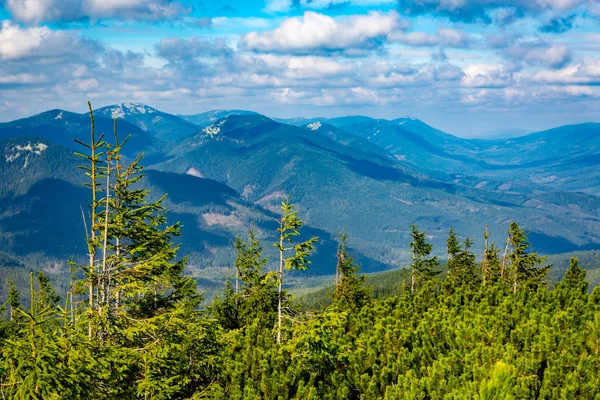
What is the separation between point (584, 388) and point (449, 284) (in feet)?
51.4

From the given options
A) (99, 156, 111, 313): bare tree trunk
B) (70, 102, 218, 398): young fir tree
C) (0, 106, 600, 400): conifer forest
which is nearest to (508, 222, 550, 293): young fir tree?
(0, 106, 600, 400): conifer forest

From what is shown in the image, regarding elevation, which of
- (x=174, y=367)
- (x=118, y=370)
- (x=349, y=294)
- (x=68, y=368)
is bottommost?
(x=349, y=294)

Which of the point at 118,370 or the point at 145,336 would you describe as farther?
the point at 145,336

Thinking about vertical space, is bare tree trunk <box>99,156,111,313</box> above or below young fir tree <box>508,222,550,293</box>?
above

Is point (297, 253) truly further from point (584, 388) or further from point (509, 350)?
point (584, 388)

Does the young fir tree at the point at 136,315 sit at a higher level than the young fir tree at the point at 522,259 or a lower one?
higher

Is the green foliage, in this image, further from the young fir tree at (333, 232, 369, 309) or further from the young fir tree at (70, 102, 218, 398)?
the young fir tree at (333, 232, 369, 309)

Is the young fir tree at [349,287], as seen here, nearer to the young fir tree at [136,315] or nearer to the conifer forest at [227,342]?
the conifer forest at [227,342]

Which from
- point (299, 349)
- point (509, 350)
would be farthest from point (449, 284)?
point (299, 349)

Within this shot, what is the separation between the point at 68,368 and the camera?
11.0m

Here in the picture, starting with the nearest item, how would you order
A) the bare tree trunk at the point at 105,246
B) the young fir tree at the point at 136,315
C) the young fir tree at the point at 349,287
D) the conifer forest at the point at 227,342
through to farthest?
the conifer forest at the point at 227,342
the young fir tree at the point at 136,315
the bare tree trunk at the point at 105,246
the young fir tree at the point at 349,287

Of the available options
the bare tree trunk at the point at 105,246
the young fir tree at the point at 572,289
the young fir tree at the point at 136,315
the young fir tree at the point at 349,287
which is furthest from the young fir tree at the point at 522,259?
the bare tree trunk at the point at 105,246

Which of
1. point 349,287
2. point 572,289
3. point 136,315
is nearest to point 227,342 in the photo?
point 136,315

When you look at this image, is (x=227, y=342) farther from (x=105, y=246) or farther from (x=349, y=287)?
(x=349, y=287)
